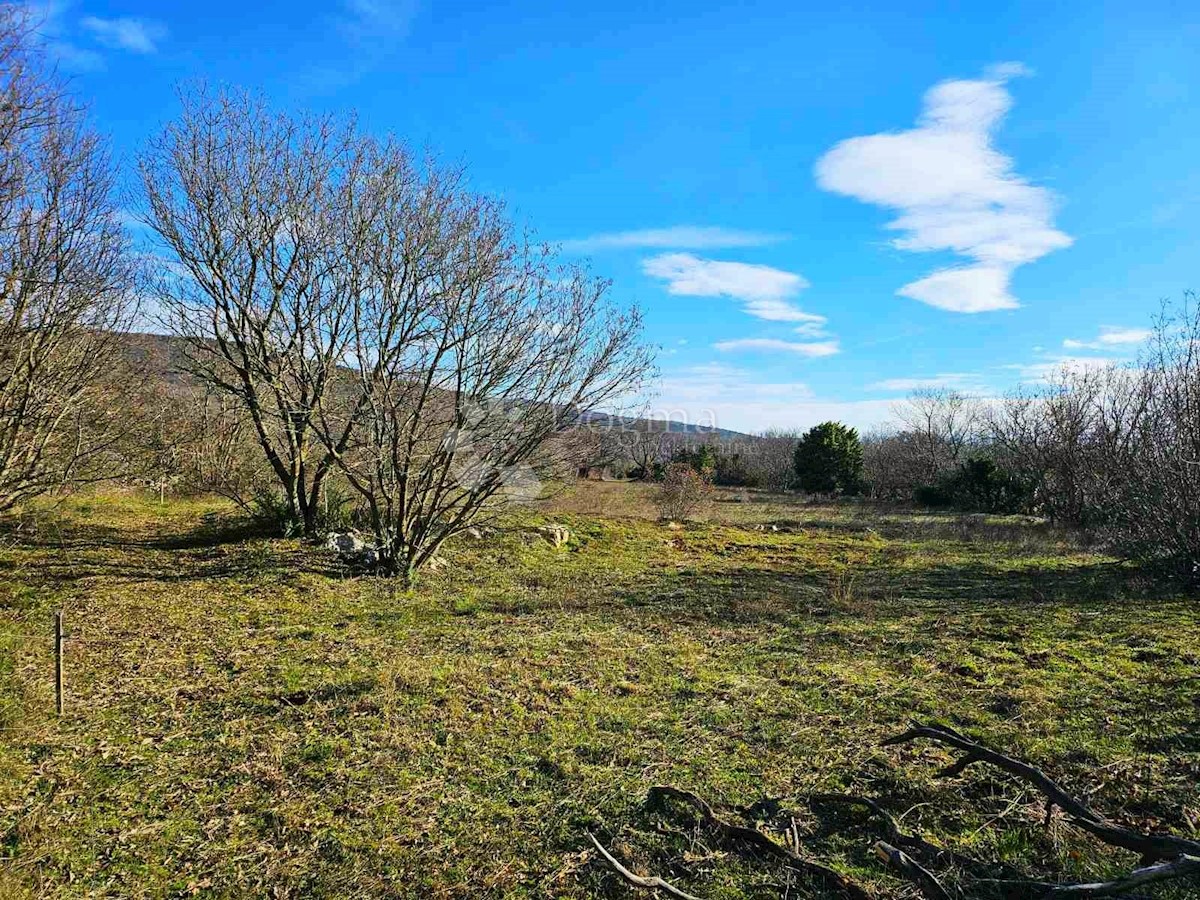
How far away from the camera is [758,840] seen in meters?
2.75

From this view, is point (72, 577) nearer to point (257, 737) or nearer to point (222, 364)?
point (222, 364)

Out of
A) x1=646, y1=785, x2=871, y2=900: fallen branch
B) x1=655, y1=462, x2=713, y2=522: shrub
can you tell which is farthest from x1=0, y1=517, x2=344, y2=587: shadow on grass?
x1=655, y1=462, x2=713, y2=522: shrub

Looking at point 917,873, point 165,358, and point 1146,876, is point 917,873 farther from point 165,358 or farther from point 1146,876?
point 165,358

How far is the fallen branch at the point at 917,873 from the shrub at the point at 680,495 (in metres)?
13.0

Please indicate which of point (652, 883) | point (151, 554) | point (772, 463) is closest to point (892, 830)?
point (652, 883)

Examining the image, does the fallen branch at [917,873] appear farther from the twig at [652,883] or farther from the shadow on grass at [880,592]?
the shadow on grass at [880,592]

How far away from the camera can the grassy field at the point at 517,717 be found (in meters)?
2.74

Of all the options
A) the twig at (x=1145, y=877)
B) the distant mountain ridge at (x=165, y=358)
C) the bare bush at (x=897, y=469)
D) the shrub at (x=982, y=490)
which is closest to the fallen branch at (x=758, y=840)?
the twig at (x=1145, y=877)

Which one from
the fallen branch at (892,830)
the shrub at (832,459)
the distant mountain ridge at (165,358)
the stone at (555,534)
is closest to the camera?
the fallen branch at (892,830)

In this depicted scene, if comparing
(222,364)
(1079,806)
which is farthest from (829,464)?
(1079,806)

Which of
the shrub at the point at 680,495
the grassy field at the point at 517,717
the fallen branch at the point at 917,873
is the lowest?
the grassy field at the point at 517,717

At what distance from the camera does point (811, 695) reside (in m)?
4.61

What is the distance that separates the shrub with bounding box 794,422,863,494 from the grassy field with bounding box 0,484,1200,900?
18180 mm

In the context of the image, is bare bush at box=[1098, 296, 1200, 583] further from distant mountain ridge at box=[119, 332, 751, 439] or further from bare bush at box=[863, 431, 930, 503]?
bare bush at box=[863, 431, 930, 503]
